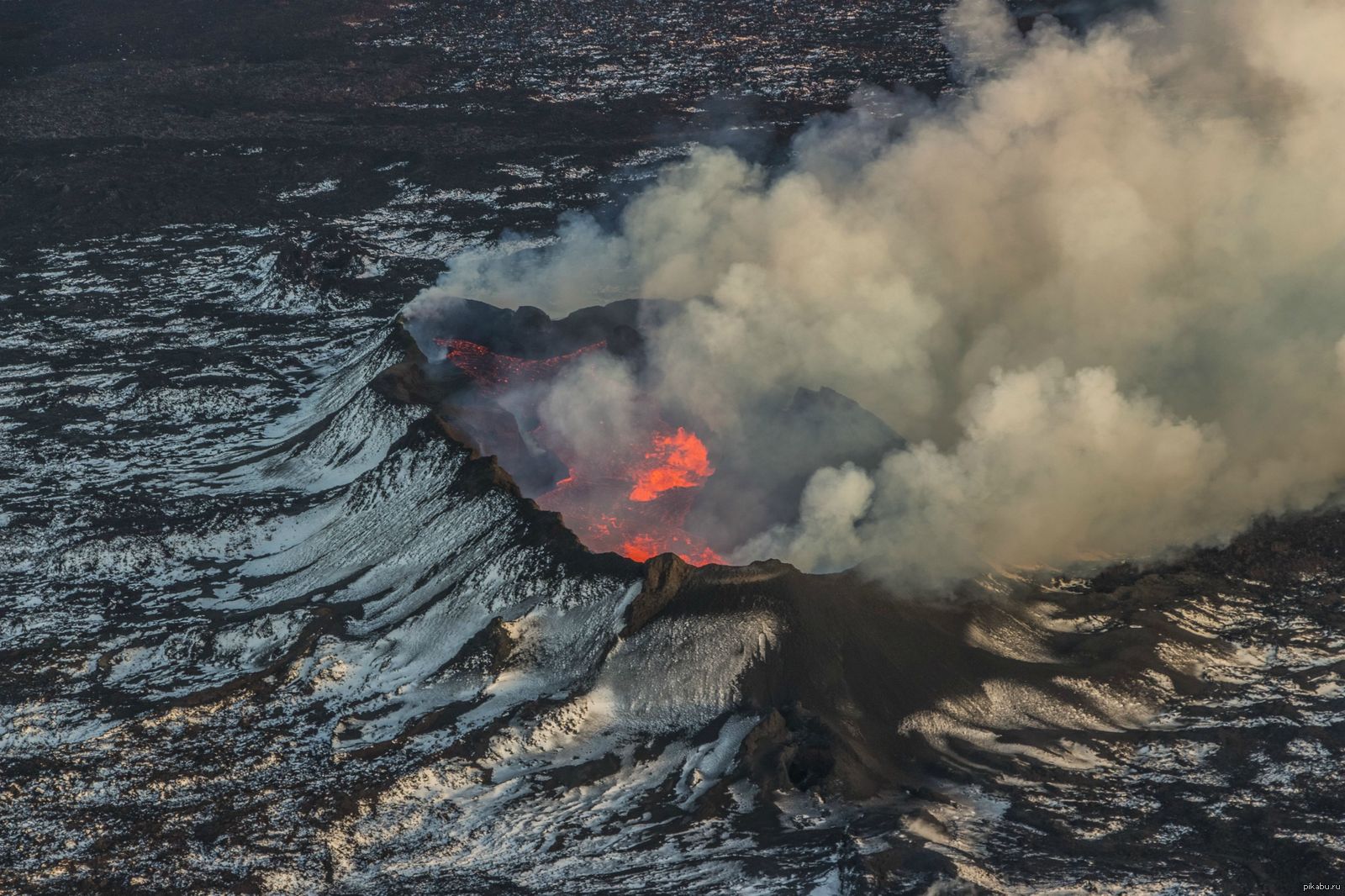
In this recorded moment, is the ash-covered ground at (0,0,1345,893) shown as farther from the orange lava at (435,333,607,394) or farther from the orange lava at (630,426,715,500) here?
the orange lava at (630,426,715,500)

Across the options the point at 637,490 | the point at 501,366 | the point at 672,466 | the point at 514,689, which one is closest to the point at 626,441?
the point at 672,466

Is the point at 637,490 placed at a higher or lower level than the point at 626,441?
lower

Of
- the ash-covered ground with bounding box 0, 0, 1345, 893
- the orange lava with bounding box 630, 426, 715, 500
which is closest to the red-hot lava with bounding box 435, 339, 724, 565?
the orange lava with bounding box 630, 426, 715, 500

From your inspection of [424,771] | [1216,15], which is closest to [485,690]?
[424,771]

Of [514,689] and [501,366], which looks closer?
[514,689]

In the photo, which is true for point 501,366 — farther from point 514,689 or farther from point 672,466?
point 514,689

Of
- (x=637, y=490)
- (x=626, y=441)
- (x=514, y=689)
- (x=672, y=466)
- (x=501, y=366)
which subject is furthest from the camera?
(x=501, y=366)

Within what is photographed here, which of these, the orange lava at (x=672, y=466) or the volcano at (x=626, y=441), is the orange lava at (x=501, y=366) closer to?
the volcano at (x=626, y=441)

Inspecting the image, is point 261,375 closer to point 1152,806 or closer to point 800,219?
point 800,219
